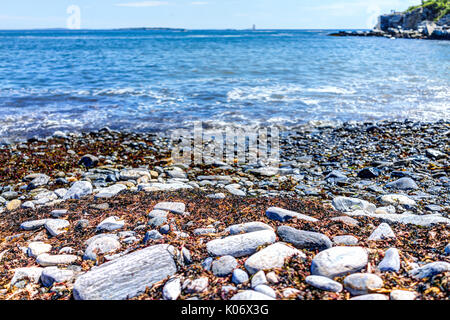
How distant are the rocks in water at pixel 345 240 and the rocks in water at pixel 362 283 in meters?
0.59

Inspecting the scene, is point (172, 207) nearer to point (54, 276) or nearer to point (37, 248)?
point (37, 248)

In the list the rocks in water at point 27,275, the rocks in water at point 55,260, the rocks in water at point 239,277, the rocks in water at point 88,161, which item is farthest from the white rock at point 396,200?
the rocks in water at point 88,161

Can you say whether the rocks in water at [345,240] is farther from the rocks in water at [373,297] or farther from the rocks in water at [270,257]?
the rocks in water at [373,297]

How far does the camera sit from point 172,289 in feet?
7.72

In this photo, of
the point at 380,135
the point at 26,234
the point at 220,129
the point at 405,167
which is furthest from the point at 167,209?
the point at 380,135

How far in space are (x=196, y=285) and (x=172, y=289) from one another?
18 cm

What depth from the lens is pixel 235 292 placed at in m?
2.32

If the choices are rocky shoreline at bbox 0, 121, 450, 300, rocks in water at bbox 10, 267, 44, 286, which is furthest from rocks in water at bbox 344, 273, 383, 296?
rocks in water at bbox 10, 267, 44, 286

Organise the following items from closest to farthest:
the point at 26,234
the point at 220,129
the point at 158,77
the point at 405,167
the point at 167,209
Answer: the point at 26,234
the point at 167,209
the point at 405,167
the point at 220,129
the point at 158,77

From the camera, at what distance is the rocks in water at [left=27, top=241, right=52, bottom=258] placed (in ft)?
10.0

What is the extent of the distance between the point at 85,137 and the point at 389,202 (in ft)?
25.0

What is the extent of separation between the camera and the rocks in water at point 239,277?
242cm

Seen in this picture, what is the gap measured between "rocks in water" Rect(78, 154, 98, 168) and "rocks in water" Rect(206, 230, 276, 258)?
15.4 feet
